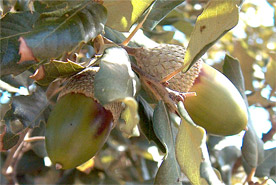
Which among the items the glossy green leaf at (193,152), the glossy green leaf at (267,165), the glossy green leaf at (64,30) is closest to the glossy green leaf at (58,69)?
the glossy green leaf at (64,30)

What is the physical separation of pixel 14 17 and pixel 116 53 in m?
0.25

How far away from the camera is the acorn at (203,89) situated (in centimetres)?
90

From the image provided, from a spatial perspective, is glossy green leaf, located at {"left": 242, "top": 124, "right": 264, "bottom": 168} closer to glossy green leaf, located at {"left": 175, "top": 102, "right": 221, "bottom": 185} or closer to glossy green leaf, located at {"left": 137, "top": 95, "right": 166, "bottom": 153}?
glossy green leaf, located at {"left": 137, "top": 95, "right": 166, "bottom": 153}

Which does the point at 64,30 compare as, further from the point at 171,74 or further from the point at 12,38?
the point at 171,74

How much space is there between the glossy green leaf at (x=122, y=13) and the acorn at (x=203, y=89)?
0.23ft

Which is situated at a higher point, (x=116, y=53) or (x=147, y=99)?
(x=116, y=53)

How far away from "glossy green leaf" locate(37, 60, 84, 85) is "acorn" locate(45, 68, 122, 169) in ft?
0.14

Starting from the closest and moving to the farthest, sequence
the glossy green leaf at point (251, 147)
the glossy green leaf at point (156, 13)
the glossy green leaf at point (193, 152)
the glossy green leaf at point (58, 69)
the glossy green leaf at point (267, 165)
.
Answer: the glossy green leaf at point (193, 152) < the glossy green leaf at point (58, 69) < the glossy green leaf at point (156, 13) < the glossy green leaf at point (251, 147) < the glossy green leaf at point (267, 165)

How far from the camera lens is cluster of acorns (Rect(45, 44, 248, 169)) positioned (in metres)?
0.84

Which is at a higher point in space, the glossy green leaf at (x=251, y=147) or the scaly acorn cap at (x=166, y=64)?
the scaly acorn cap at (x=166, y=64)

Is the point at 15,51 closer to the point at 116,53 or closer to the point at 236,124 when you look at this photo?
the point at 116,53

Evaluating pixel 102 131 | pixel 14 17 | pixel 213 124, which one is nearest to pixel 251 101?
pixel 213 124

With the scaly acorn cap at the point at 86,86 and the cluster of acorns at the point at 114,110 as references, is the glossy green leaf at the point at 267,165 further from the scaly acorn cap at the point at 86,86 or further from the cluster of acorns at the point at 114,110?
the scaly acorn cap at the point at 86,86

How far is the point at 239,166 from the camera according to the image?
5.66ft
